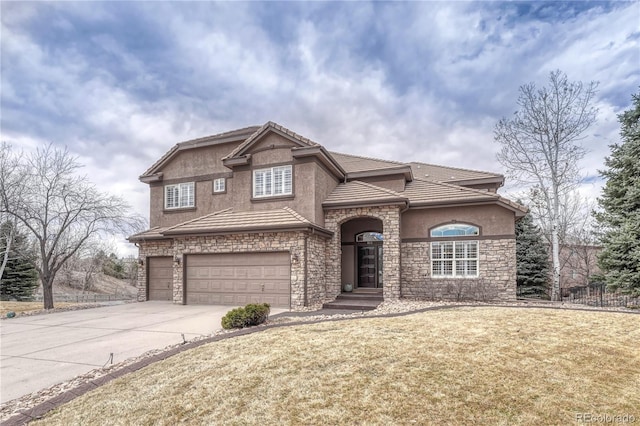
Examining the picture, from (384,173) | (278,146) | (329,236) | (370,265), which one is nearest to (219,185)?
(278,146)

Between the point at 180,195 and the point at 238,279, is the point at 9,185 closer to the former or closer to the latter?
the point at 180,195

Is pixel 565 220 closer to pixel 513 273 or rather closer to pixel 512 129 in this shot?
pixel 512 129

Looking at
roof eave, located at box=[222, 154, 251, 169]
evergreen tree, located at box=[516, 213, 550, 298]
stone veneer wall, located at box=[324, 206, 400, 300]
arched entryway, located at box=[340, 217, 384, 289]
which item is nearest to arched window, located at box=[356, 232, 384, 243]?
arched entryway, located at box=[340, 217, 384, 289]

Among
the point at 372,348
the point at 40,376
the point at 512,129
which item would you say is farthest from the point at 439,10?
the point at 40,376

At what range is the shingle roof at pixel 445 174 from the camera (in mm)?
16620

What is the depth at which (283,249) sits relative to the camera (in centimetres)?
1246

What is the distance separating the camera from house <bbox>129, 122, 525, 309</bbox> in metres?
12.7

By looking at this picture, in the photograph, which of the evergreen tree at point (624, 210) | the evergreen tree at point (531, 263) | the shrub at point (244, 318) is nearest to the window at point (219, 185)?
the shrub at point (244, 318)

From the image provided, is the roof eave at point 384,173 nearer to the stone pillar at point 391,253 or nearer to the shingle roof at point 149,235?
the stone pillar at point 391,253

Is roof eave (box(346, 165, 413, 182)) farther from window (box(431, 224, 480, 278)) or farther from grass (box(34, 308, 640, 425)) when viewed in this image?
grass (box(34, 308, 640, 425))

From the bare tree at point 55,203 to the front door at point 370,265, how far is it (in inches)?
429

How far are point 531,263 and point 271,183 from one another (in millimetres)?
13498

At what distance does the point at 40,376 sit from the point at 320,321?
552 centimetres

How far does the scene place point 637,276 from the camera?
11.2 m
